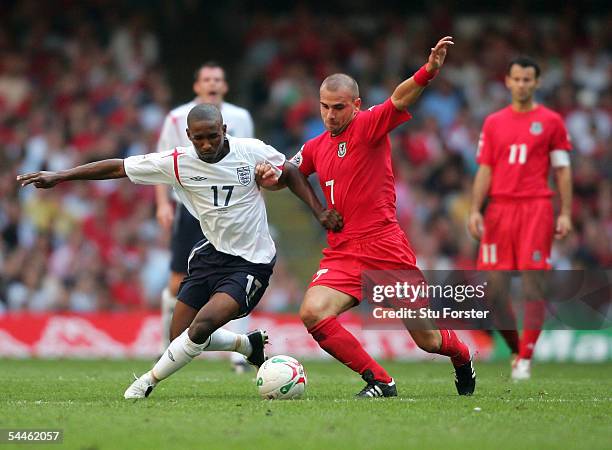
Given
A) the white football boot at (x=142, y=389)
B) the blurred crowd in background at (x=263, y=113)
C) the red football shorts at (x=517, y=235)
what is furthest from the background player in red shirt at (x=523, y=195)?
the blurred crowd in background at (x=263, y=113)

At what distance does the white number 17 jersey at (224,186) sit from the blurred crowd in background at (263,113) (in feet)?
27.4

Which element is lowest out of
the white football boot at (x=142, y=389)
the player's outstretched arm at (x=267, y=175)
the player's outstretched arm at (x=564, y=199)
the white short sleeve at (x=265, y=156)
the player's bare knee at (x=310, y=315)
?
the white football boot at (x=142, y=389)

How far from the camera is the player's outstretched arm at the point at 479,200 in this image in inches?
454

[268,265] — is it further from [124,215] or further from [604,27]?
[604,27]

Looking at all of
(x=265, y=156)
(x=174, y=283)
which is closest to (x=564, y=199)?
(x=265, y=156)

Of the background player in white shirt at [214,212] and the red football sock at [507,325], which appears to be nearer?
the background player in white shirt at [214,212]

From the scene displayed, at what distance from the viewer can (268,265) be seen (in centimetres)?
901

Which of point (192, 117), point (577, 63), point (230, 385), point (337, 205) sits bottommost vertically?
point (230, 385)

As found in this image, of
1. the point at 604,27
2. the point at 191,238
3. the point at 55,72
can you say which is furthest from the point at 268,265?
the point at 604,27

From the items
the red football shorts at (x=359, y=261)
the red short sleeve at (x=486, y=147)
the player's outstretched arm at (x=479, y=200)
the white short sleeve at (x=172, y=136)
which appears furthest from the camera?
the white short sleeve at (x=172, y=136)

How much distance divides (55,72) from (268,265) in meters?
12.5

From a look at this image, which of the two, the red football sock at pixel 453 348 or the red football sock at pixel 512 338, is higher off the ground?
the red football sock at pixel 453 348

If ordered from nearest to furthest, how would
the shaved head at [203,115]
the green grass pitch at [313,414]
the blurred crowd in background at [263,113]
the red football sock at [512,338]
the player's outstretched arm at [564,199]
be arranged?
the green grass pitch at [313,414]
the shaved head at [203,115]
the player's outstretched arm at [564,199]
the red football sock at [512,338]
the blurred crowd in background at [263,113]

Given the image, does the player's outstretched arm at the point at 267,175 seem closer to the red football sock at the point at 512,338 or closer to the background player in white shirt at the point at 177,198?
the background player in white shirt at the point at 177,198
